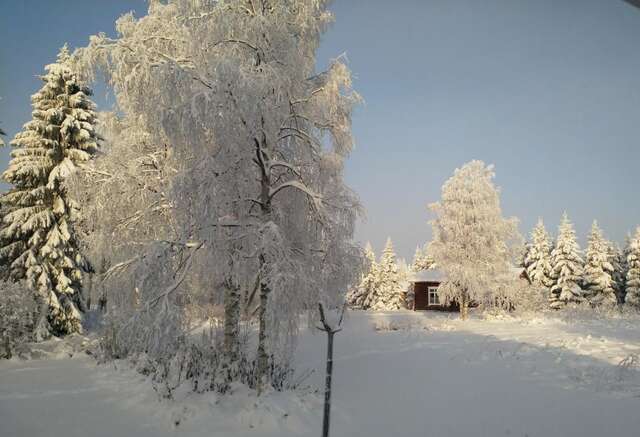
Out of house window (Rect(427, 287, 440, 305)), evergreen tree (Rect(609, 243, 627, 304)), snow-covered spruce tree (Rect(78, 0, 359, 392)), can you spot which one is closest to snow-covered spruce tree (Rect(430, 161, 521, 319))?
house window (Rect(427, 287, 440, 305))

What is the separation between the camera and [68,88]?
1770 centimetres

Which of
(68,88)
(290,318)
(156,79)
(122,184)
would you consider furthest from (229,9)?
(68,88)

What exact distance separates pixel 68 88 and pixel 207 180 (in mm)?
14268

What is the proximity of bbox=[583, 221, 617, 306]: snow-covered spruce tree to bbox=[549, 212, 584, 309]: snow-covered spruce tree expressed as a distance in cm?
81

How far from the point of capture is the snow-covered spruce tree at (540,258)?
45250 mm

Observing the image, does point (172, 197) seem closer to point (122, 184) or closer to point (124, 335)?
point (124, 335)

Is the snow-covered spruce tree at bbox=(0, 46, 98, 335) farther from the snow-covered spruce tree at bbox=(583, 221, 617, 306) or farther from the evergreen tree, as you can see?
the evergreen tree

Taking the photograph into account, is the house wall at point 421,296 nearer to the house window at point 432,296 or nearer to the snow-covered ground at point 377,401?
the house window at point 432,296

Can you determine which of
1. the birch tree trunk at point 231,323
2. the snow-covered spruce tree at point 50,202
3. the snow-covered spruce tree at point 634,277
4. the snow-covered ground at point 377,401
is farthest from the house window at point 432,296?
the birch tree trunk at point 231,323

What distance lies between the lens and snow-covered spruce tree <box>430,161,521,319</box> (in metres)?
26.1

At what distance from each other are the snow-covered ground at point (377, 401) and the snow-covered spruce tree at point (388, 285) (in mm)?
40575

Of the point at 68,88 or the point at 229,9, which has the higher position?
the point at 68,88

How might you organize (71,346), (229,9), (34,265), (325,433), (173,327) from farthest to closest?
(34,265) < (71,346) < (229,9) < (173,327) < (325,433)

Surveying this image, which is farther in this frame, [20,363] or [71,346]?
[71,346]
